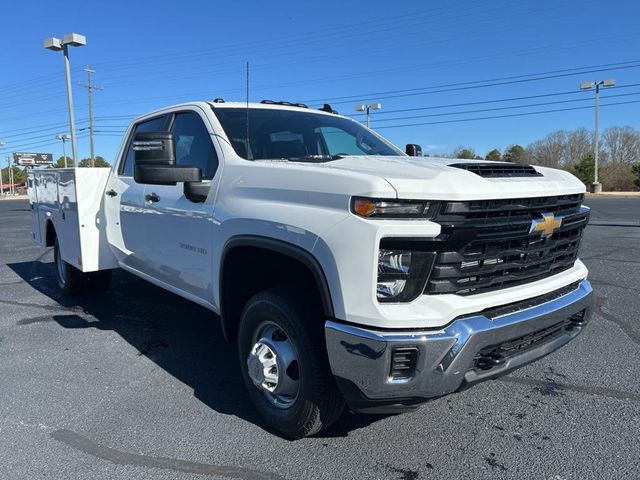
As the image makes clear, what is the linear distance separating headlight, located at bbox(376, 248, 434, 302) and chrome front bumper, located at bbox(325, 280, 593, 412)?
0.57ft

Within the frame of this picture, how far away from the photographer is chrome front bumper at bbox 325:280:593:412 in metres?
2.31

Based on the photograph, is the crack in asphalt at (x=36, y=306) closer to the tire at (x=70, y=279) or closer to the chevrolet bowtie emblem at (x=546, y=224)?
the tire at (x=70, y=279)

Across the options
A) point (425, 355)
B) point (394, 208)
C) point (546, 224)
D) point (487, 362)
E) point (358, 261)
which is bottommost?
point (487, 362)

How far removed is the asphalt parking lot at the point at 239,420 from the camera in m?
2.71

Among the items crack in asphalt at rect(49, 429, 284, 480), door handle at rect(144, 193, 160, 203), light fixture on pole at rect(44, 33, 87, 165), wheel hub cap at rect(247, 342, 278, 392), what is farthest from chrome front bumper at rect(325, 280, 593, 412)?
light fixture on pole at rect(44, 33, 87, 165)

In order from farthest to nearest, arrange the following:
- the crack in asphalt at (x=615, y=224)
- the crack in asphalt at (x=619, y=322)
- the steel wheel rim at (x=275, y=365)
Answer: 1. the crack in asphalt at (x=615, y=224)
2. the crack in asphalt at (x=619, y=322)
3. the steel wheel rim at (x=275, y=365)

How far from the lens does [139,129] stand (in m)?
5.06

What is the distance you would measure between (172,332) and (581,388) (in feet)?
11.9

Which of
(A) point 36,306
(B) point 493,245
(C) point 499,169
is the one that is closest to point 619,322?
(C) point 499,169

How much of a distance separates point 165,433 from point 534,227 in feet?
8.00

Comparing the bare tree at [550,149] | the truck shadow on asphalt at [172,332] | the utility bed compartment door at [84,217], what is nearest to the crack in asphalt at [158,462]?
the truck shadow on asphalt at [172,332]

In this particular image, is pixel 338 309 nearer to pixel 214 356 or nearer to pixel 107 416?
pixel 107 416

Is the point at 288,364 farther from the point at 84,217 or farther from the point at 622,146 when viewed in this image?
the point at 622,146

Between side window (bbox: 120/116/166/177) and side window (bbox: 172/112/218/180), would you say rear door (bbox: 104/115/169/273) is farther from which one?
side window (bbox: 172/112/218/180)
